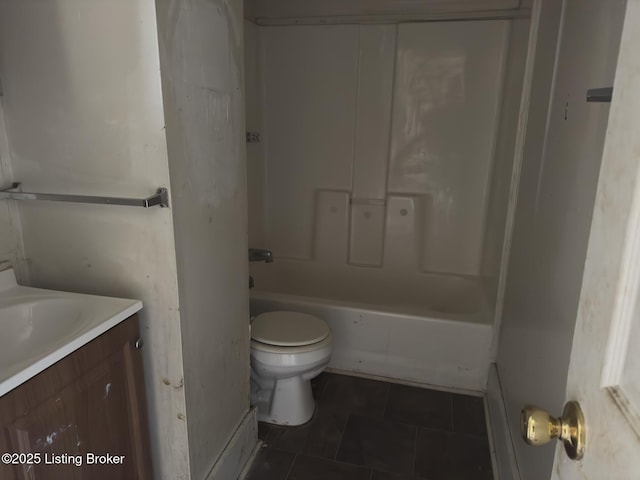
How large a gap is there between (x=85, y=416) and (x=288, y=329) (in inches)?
41.3

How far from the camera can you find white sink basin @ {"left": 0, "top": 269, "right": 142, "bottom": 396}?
3.45 feet

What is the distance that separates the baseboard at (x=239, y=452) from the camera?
5.18ft

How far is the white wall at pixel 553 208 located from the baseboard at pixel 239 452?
1.01 meters

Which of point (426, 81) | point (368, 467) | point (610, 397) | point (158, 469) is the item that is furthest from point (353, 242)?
point (610, 397)

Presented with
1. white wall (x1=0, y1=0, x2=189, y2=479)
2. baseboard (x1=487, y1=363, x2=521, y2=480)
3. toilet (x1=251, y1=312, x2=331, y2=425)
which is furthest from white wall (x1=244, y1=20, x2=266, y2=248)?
baseboard (x1=487, y1=363, x2=521, y2=480)

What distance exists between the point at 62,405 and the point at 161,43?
853 millimetres

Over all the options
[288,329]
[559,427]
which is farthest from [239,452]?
[559,427]

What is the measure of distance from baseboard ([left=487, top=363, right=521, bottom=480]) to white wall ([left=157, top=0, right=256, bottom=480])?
1.02 meters

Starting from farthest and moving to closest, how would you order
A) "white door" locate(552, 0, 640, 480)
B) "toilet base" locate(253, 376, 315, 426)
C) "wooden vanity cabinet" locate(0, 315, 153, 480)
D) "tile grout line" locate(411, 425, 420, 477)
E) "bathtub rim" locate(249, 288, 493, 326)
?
"bathtub rim" locate(249, 288, 493, 326) < "toilet base" locate(253, 376, 315, 426) < "tile grout line" locate(411, 425, 420, 477) < "wooden vanity cabinet" locate(0, 315, 153, 480) < "white door" locate(552, 0, 640, 480)

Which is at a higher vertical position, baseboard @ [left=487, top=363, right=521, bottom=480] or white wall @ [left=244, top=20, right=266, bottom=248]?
white wall @ [left=244, top=20, right=266, bottom=248]

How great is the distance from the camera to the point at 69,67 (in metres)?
1.13

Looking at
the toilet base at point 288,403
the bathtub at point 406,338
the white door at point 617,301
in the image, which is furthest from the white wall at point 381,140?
the white door at point 617,301

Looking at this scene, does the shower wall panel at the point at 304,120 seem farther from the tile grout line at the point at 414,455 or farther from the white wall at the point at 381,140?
the tile grout line at the point at 414,455

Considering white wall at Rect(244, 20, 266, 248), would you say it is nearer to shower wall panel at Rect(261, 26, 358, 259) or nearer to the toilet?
shower wall panel at Rect(261, 26, 358, 259)
